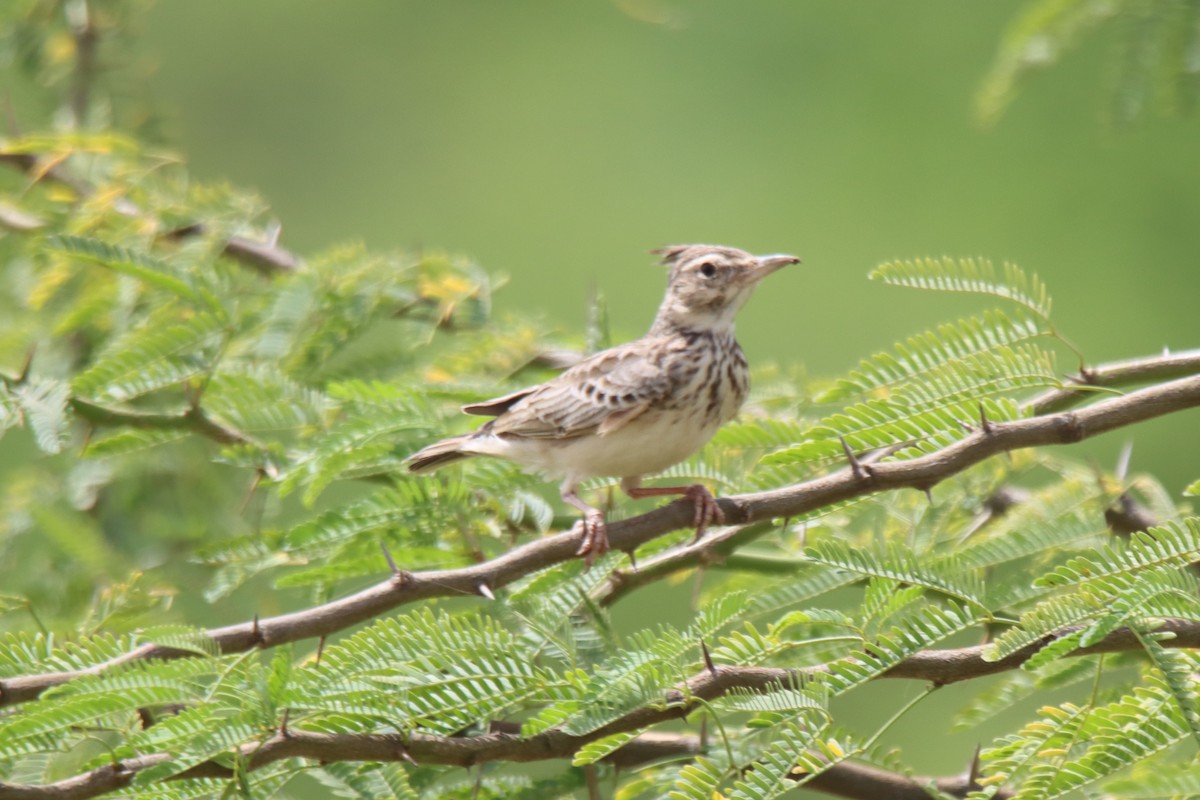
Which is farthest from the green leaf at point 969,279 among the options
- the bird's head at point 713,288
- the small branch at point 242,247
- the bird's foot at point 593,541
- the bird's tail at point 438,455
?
the small branch at point 242,247

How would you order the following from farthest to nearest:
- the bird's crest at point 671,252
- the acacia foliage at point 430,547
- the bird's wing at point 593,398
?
the bird's crest at point 671,252, the bird's wing at point 593,398, the acacia foliage at point 430,547

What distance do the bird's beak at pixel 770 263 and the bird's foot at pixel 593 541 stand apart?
4.04ft

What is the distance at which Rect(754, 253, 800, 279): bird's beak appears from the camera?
13.9 feet

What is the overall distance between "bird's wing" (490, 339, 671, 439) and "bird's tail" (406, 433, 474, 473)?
20 centimetres

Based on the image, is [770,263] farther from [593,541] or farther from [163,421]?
[163,421]

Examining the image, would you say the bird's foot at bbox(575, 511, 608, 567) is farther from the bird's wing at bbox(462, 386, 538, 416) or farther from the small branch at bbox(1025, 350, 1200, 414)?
the small branch at bbox(1025, 350, 1200, 414)

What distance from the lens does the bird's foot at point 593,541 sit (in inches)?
120

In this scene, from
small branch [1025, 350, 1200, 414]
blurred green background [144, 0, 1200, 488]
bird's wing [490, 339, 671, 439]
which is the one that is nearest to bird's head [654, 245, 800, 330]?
bird's wing [490, 339, 671, 439]

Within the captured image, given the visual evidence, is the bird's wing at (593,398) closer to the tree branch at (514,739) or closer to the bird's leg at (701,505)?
the bird's leg at (701,505)

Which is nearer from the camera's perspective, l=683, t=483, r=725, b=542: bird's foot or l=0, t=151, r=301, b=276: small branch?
l=683, t=483, r=725, b=542: bird's foot

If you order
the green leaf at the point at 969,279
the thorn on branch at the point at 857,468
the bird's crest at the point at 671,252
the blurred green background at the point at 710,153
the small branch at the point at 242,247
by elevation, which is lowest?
the thorn on branch at the point at 857,468

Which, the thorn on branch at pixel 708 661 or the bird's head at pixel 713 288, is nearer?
the thorn on branch at pixel 708 661

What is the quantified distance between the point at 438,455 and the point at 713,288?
1183mm

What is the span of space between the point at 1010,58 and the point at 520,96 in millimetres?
11786
